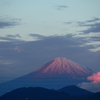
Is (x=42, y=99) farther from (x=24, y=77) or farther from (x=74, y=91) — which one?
(x=24, y=77)

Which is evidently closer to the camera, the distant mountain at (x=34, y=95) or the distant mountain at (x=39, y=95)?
the distant mountain at (x=39, y=95)

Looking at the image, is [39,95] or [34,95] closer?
[34,95]

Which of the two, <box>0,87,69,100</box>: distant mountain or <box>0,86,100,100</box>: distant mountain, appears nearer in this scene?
<box>0,86,100,100</box>: distant mountain

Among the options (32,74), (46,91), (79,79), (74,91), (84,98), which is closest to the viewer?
(84,98)

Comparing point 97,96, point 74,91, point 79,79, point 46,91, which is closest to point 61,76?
point 79,79

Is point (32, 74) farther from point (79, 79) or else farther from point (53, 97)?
point (53, 97)

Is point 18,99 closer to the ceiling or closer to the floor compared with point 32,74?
closer to the floor

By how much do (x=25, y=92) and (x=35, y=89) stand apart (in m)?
2.58

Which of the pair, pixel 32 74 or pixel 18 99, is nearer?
pixel 18 99

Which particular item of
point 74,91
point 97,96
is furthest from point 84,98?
point 74,91

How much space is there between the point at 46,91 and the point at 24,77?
110 feet

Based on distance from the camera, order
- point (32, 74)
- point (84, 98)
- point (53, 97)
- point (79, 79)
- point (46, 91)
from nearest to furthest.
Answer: point (84, 98) → point (53, 97) → point (46, 91) → point (79, 79) → point (32, 74)

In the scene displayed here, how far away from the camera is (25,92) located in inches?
2327

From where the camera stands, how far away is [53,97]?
5697 centimetres
